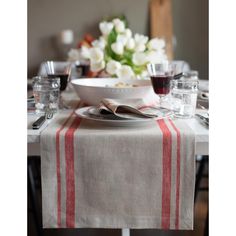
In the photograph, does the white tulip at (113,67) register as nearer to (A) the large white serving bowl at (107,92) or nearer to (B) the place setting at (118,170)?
(A) the large white serving bowl at (107,92)

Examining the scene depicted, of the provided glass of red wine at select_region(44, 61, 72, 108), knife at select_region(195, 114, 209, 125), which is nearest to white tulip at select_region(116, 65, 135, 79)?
glass of red wine at select_region(44, 61, 72, 108)

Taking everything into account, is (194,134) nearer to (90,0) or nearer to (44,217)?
(44,217)

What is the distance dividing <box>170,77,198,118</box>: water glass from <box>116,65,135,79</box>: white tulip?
521 millimetres

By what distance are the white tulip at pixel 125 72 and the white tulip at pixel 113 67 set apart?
0.05 feet

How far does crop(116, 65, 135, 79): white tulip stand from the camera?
6.39 ft

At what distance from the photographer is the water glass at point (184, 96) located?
4.66ft

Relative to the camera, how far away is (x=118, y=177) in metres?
1.16

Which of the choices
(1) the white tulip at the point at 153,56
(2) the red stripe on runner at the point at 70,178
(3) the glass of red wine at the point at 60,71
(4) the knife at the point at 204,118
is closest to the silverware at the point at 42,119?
(2) the red stripe on runner at the point at 70,178

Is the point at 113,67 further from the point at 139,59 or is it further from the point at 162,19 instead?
the point at 162,19

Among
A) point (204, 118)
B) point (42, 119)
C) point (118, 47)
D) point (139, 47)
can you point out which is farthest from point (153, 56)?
point (42, 119)

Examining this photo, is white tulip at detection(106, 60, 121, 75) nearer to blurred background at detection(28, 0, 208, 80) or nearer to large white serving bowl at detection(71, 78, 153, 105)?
large white serving bowl at detection(71, 78, 153, 105)

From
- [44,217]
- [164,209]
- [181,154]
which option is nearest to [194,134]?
[181,154]

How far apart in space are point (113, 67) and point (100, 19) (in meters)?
2.54
